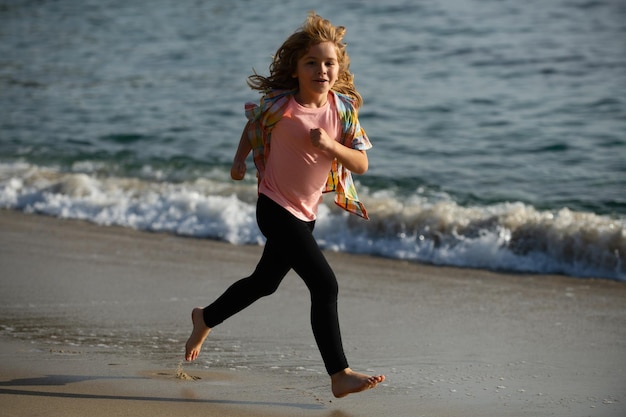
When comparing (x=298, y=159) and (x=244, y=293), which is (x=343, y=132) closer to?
(x=298, y=159)

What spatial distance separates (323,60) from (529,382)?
5.80 feet

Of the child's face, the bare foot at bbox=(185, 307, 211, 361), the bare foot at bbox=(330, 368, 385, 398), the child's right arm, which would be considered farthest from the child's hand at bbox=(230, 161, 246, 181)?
the bare foot at bbox=(330, 368, 385, 398)

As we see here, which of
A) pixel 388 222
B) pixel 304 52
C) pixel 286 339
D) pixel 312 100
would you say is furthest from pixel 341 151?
pixel 388 222

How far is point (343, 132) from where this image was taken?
4090 millimetres

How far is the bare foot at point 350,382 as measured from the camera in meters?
3.89

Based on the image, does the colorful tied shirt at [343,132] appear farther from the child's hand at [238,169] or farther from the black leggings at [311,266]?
the black leggings at [311,266]

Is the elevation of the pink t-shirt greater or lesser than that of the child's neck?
lesser

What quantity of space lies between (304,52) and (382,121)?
7652 mm

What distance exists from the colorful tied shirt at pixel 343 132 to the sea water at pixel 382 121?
307 centimetres

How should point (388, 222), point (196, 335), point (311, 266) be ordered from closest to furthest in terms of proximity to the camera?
1. point (311, 266)
2. point (196, 335)
3. point (388, 222)

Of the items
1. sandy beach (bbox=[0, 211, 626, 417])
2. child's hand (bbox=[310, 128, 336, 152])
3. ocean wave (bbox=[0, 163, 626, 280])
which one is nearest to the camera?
child's hand (bbox=[310, 128, 336, 152])

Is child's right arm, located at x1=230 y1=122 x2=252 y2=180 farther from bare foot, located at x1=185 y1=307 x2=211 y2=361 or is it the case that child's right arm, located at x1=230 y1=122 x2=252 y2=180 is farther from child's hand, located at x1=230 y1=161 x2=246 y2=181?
bare foot, located at x1=185 y1=307 x2=211 y2=361

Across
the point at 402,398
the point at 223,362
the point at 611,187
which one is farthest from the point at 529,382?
the point at 611,187

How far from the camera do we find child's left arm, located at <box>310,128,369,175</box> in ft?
12.6
